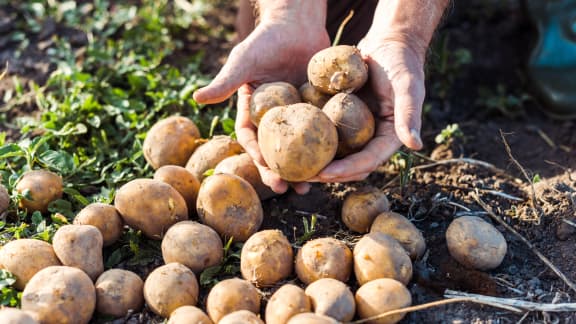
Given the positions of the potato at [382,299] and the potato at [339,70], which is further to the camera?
the potato at [339,70]

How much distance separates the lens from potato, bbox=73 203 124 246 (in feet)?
7.21

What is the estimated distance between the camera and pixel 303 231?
2432 mm

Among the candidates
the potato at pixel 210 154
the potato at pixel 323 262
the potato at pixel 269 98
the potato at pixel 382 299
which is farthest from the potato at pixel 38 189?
the potato at pixel 382 299

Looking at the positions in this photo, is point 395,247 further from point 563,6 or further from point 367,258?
point 563,6

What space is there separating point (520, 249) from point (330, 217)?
736 mm

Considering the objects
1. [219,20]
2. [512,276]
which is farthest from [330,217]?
[219,20]

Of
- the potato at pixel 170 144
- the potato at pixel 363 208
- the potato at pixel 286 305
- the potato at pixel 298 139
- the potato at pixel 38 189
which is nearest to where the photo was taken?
the potato at pixel 286 305

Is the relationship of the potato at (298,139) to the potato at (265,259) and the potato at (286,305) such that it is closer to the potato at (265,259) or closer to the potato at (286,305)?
the potato at (265,259)

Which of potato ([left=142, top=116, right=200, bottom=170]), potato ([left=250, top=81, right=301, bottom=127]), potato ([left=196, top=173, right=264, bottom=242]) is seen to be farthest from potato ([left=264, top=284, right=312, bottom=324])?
potato ([left=142, top=116, right=200, bottom=170])

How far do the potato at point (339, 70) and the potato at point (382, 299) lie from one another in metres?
0.77

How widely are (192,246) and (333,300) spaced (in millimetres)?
542

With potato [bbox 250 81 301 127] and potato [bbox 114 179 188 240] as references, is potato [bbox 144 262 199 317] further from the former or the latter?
potato [bbox 250 81 301 127]

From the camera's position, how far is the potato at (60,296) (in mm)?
1876

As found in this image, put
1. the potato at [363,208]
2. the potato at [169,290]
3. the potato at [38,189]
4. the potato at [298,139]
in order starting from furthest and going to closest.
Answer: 1. the potato at [38,189]
2. the potato at [363,208]
3. the potato at [298,139]
4. the potato at [169,290]
